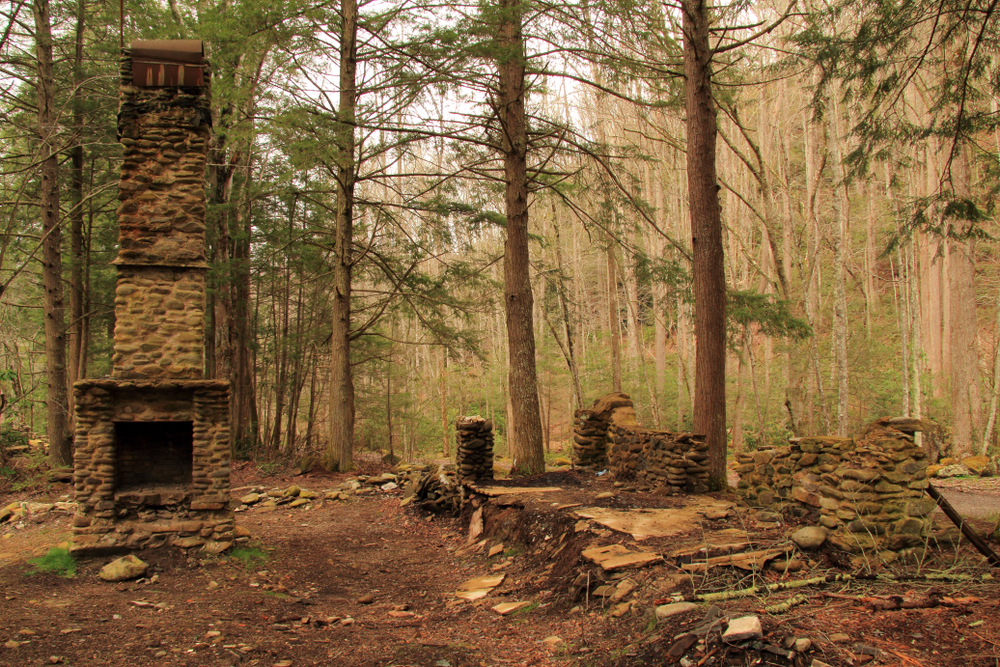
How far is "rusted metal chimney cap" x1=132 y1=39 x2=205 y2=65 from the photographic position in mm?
7211

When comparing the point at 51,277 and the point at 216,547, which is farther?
the point at 51,277

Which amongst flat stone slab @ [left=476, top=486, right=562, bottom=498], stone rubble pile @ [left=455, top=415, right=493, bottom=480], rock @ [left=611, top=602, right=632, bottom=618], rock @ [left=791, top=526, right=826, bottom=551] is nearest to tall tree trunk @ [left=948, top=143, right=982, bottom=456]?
flat stone slab @ [left=476, top=486, right=562, bottom=498]

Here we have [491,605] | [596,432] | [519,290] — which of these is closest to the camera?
[491,605]

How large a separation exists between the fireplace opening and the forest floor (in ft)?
3.88

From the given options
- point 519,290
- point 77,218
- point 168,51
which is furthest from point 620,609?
point 77,218

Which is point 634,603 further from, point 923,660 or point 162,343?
point 162,343

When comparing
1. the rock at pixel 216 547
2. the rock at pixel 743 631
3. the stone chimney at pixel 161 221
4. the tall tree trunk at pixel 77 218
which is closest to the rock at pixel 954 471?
the rock at pixel 743 631

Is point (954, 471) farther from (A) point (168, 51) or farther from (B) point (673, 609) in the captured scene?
(A) point (168, 51)

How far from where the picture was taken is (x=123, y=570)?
606 centimetres

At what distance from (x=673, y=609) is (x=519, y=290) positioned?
22.2 ft

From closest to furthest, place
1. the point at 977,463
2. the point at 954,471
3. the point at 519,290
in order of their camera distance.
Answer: the point at 519,290, the point at 954,471, the point at 977,463

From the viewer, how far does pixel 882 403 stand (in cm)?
1609

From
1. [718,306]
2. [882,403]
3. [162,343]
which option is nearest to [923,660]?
[718,306]

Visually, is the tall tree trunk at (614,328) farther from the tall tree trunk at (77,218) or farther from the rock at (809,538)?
the tall tree trunk at (77,218)
